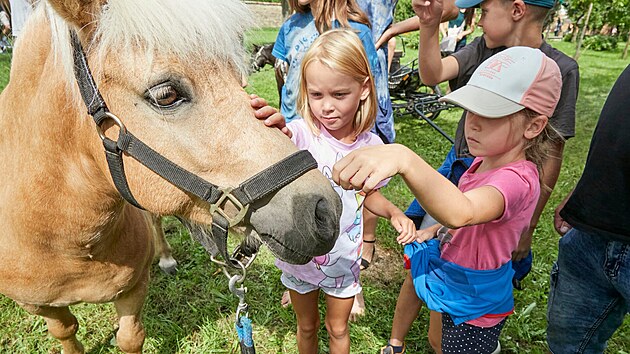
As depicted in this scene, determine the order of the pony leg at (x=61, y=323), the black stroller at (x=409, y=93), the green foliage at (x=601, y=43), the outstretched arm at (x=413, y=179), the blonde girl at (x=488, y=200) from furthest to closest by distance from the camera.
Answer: the green foliage at (x=601, y=43) → the black stroller at (x=409, y=93) → the pony leg at (x=61, y=323) → the blonde girl at (x=488, y=200) → the outstretched arm at (x=413, y=179)

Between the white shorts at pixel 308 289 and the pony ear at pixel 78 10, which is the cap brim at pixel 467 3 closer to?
the white shorts at pixel 308 289

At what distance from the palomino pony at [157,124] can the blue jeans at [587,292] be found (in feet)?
3.89

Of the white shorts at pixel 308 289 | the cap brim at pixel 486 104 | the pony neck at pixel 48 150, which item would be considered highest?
the cap brim at pixel 486 104

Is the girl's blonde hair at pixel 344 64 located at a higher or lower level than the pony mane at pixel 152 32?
lower

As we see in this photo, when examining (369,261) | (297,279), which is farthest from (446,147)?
(297,279)

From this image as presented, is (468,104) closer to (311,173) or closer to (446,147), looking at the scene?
(311,173)

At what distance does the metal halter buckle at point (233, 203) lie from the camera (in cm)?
121

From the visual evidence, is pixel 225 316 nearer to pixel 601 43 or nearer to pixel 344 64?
pixel 344 64

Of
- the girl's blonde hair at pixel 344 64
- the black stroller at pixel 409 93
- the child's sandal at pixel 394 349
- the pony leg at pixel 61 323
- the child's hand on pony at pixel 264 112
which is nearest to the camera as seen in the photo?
the child's hand on pony at pixel 264 112

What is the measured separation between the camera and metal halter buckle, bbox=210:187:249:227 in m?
1.21

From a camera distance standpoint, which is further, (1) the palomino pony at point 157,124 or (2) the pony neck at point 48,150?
(2) the pony neck at point 48,150

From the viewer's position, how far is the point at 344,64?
5.53 feet

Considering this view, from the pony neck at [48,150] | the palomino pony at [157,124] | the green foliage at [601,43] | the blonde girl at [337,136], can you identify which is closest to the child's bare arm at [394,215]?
the blonde girl at [337,136]

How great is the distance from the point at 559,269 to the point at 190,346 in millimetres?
2167
